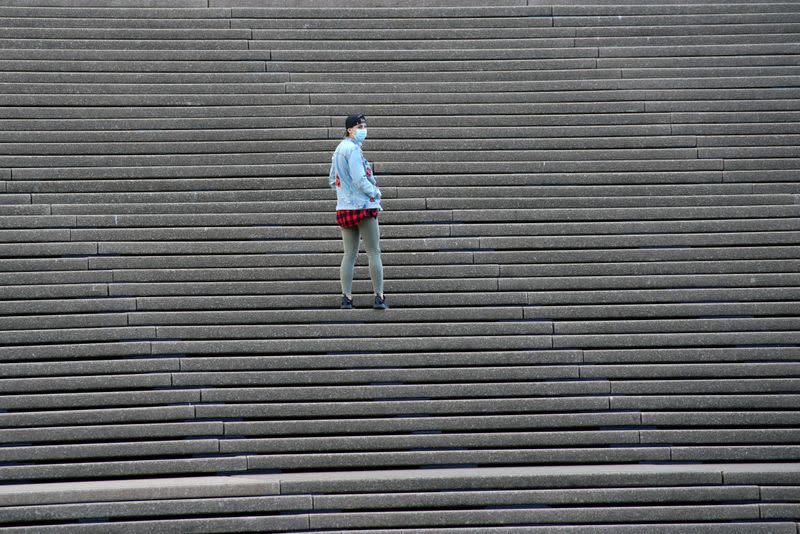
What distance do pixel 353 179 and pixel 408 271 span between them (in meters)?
1.12

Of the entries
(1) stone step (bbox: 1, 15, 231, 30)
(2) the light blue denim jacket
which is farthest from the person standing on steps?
(1) stone step (bbox: 1, 15, 231, 30)

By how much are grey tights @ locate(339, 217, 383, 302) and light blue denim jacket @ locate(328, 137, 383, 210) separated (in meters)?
0.15

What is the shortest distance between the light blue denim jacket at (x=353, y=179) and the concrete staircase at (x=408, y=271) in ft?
2.90

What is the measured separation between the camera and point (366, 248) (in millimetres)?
7363

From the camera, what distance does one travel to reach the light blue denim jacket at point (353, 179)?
7.13 metres

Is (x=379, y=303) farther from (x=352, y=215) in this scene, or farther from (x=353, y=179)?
(x=353, y=179)

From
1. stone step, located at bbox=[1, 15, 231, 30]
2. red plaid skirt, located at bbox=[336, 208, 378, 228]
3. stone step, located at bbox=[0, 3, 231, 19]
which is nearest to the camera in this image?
A: red plaid skirt, located at bbox=[336, 208, 378, 228]

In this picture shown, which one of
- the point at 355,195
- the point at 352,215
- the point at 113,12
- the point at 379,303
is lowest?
the point at 379,303

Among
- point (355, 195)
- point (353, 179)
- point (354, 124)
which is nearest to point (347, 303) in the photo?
point (355, 195)

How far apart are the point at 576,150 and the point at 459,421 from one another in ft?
10.6

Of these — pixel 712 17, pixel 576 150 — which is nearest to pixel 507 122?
pixel 576 150

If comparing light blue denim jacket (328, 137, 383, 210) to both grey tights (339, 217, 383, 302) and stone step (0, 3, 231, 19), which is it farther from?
stone step (0, 3, 231, 19)

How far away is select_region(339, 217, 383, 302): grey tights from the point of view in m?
7.32

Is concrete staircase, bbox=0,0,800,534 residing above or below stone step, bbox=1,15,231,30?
below
